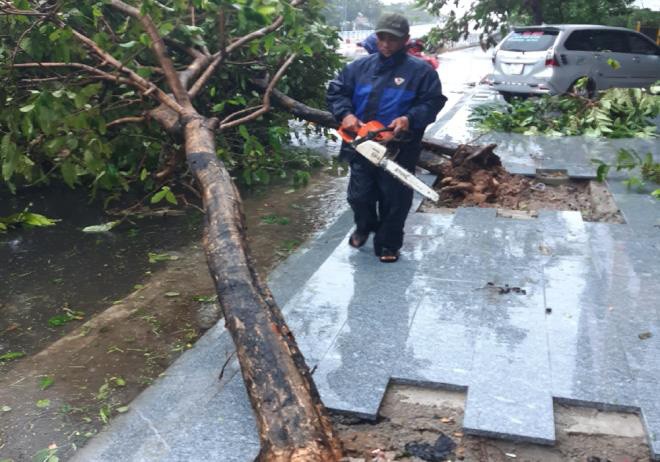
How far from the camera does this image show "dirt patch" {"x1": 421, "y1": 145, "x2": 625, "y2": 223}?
22.5 ft

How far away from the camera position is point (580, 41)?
13945mm

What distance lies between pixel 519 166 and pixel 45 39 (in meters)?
5.29

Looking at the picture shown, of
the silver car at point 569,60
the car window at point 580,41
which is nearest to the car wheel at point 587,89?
the silver car at point 569,60

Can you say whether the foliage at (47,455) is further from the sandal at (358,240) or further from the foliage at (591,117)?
the foliage at (591,117)

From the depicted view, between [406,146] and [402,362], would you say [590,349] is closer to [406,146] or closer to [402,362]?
[402,362]

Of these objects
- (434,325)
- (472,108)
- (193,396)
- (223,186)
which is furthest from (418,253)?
(472,108)

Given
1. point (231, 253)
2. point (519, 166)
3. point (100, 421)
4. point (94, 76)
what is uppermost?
point (94, 76)

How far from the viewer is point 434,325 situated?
13.4ft

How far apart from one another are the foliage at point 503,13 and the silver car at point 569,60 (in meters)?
2.86

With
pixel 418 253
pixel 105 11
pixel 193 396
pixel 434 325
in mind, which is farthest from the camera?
pixel 105 11

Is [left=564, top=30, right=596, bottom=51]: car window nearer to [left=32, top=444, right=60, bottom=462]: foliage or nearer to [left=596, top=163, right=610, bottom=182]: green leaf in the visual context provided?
[left=596, top=163, right=610, bottom=182]: green leaf

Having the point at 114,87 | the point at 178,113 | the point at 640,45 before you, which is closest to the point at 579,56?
the point at 640,45

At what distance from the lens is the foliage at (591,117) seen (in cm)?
1051

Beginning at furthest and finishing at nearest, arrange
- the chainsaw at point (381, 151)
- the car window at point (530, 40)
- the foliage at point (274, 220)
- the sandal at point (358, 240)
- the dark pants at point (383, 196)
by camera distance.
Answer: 1. the car window at point (530, 40)
2. the foliage at point (274, 220)
3. the sandal at point (358, 240)
4. the dark pants at point (383, 196)
5. the chainsaw at point (381, 151)
